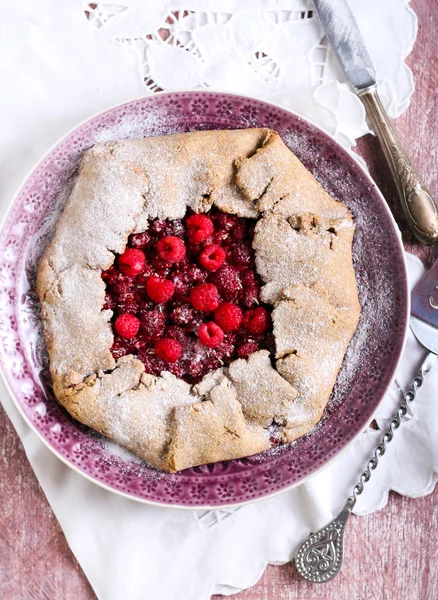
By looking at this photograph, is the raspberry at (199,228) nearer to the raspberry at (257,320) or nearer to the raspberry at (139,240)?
the raspberry at (139,240)

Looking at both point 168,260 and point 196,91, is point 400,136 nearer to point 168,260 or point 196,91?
point 196,91

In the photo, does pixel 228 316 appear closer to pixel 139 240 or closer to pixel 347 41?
pixel 139 240

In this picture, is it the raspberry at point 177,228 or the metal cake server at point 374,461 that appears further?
the metal cake server at point 374,461

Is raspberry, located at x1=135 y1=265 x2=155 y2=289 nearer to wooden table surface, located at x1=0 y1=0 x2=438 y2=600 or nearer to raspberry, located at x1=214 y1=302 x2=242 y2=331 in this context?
raspberry, located at x1=214 y1=302 x2=242 y2=331

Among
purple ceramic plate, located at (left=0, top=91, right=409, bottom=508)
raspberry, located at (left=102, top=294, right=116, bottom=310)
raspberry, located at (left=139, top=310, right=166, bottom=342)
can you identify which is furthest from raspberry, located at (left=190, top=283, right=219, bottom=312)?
purple ceramic plate, located at (left=0, top=91, right=409, bottom=508)

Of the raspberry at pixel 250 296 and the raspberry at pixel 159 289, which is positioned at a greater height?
the raspberry at pixel 159 289

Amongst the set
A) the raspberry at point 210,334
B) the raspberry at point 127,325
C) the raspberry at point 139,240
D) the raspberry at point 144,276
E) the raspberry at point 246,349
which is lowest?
the raspberry at point 246,349

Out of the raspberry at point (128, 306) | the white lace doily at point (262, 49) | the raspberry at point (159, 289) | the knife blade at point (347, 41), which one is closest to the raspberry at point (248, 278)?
the raspberry at point (159, 289)

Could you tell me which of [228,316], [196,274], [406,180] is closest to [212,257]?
[196,274]
